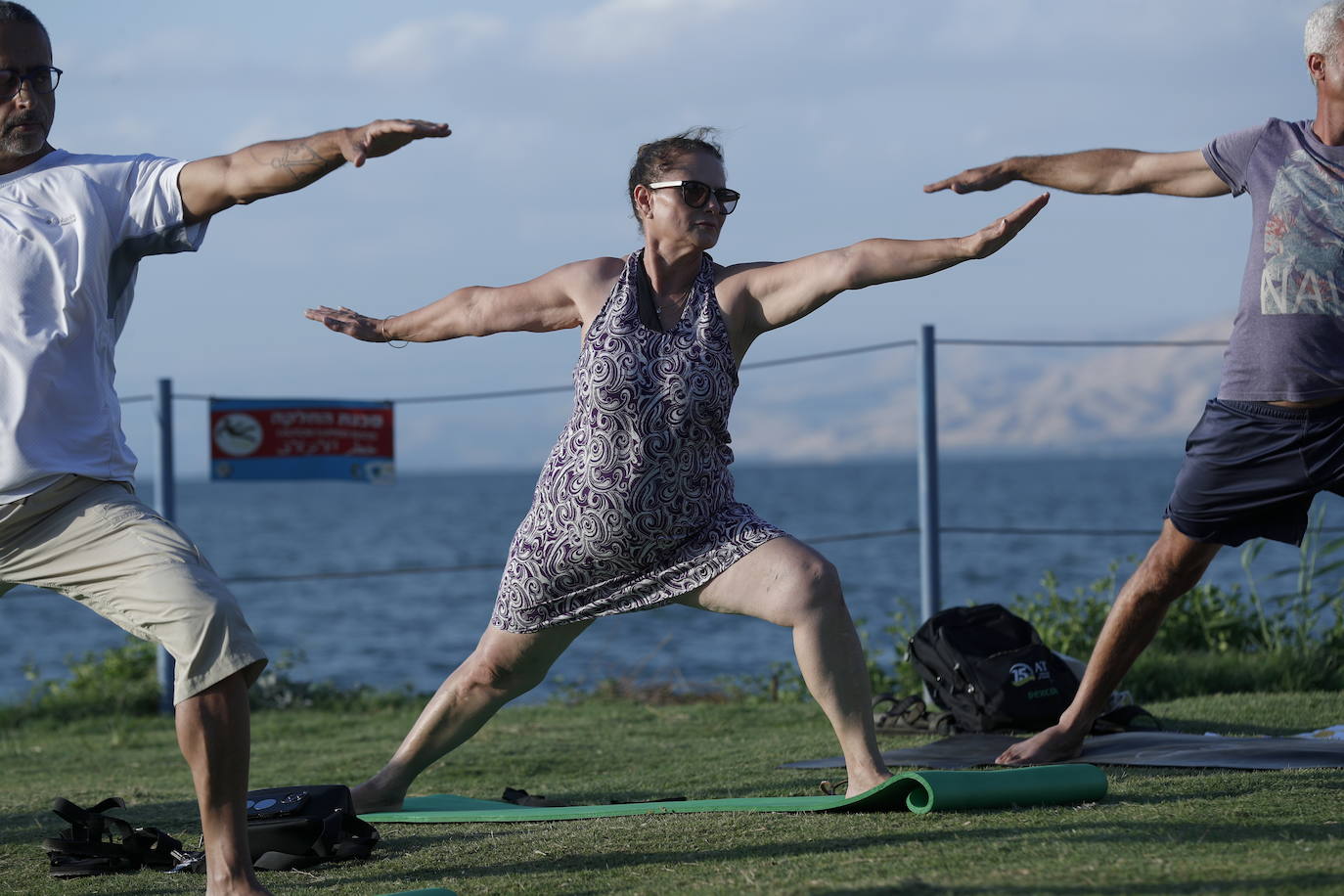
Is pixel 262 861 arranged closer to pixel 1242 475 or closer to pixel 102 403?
pixel 102 403

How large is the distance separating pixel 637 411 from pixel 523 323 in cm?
54

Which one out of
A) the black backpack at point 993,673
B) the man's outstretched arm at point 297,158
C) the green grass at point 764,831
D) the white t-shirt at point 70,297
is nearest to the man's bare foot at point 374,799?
the green grass at point 764,831

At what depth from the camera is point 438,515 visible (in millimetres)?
86438

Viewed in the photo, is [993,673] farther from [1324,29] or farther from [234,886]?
[234,886]

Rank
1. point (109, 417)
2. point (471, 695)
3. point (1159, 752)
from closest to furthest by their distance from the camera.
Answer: point (109, 417)
point (471, 695)
point (1159, 752)

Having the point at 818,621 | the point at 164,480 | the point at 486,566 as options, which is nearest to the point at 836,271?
the point at 818,621

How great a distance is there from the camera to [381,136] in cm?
350

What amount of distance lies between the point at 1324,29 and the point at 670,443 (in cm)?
228

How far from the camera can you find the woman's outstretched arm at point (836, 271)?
13.4ft

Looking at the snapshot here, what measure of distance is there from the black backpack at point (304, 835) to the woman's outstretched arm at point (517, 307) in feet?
4.92

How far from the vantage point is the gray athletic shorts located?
4402 mm

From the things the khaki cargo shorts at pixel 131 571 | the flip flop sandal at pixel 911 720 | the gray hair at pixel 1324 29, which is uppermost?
the gray hair at pixel 1324 29

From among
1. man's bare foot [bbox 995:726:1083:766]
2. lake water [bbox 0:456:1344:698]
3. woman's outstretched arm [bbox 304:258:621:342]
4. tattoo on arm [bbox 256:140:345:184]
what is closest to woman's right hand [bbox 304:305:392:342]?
woman's outstretched arm [bbox 304:258:621:342]

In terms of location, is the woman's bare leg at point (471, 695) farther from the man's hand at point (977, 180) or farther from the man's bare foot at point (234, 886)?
the man's hand at point (977, 180)
